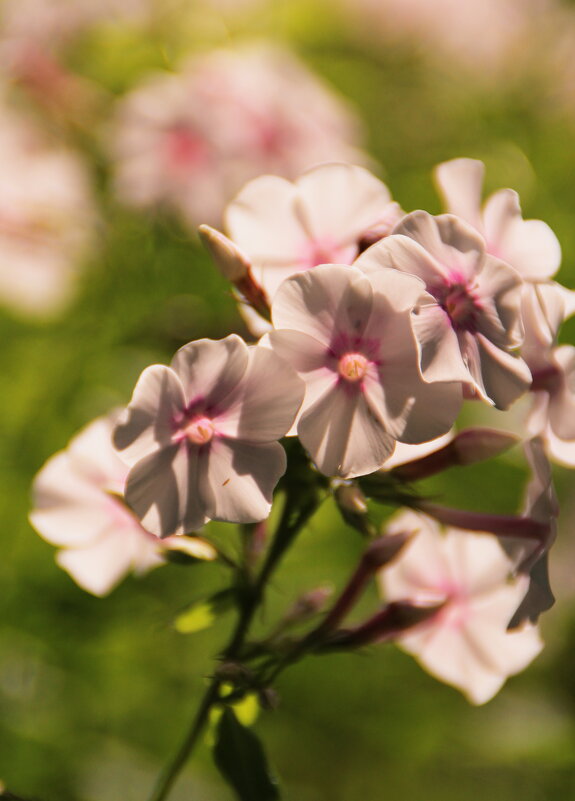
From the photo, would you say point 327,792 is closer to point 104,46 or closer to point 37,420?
point 37,420

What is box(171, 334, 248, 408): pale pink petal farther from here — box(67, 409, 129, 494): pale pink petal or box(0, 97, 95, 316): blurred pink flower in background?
box(0, 97, 95, 316): blurred pink flower in background

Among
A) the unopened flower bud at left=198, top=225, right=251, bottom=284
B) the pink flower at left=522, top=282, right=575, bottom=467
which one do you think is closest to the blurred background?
the unopened flower bud at left=198, top=225, right=251, bottom=284

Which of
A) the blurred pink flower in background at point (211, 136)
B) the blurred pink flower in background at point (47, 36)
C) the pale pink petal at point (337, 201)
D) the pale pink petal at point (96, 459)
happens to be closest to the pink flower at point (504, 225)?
the pale pink petal at point (337, 201)

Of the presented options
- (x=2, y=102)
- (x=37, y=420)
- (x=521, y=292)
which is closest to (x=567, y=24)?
(x=2, y=102)

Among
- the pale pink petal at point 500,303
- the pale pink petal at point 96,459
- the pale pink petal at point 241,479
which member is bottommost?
the pale pink petal at point 96,459

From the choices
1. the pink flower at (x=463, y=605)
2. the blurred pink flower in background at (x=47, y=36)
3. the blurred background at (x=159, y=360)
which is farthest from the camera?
the blurred pink flower in background at (x=47, y=36)

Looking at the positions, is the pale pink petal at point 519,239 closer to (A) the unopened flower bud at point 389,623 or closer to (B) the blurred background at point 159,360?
(A) the unopened flower bud at point 389,623
